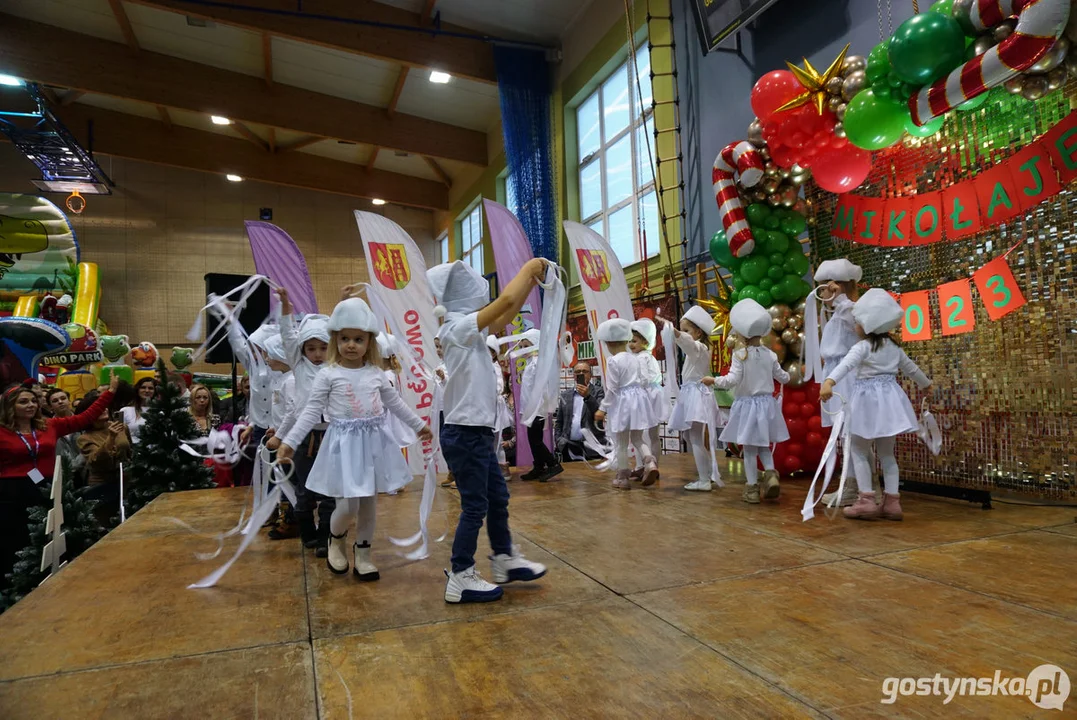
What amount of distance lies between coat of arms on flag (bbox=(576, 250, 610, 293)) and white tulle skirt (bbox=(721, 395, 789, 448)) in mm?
2389

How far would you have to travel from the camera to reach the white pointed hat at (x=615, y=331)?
5.86m

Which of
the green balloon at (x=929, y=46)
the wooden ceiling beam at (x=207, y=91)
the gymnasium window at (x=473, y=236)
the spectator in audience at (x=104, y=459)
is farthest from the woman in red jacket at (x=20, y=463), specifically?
the gymnasium window at (x=473, y=236)

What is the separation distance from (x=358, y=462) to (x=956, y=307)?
167 inches

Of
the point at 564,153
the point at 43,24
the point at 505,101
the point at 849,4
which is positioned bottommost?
the point at 849,4

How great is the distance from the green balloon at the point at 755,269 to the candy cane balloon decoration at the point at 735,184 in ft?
0.33

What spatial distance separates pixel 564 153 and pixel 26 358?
8508 millimetres

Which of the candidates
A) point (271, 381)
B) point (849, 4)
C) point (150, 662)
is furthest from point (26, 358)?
point (849, 4)

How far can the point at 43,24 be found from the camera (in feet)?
38.7

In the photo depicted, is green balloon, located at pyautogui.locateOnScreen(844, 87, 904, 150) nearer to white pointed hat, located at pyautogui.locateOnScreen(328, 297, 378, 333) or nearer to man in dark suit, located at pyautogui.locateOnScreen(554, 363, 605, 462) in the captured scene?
white pointed hat, located at pyautogui.locateOnScreen(328, 297, 378, 333)

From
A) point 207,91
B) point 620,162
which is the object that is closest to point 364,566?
point 620,162

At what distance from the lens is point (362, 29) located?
10.8m

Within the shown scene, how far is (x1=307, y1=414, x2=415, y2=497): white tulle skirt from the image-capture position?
3.07m

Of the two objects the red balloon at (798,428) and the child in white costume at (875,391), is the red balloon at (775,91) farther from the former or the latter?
the red balloon at (798,428)

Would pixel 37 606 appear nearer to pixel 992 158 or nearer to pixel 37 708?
pixel 37 708
